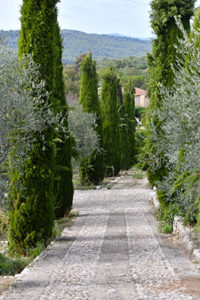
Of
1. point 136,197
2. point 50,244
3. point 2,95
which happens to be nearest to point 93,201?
point 136,197

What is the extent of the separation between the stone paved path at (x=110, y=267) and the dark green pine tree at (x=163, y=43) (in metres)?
2.13

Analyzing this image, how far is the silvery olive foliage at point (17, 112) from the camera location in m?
6.21

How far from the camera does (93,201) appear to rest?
14562 millimetres

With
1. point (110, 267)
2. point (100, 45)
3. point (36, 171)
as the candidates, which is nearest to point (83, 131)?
point (36, 171)

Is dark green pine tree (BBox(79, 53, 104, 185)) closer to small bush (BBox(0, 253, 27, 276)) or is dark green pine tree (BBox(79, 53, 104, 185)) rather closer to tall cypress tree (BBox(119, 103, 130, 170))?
tall cypress tree (BBox(119, 103, 130, 170))

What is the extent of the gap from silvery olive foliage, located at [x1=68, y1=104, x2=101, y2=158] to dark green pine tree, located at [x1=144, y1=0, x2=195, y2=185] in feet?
22.7

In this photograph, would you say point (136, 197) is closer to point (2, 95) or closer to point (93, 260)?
point (93, 260)

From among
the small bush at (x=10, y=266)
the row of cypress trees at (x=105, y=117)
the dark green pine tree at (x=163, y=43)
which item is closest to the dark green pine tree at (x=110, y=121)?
the row of cypress trees at (x=105, y=117)

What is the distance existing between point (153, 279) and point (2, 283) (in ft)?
6.70

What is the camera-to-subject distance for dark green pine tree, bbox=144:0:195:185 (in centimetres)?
1033

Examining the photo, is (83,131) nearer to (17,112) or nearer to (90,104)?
(90,104)

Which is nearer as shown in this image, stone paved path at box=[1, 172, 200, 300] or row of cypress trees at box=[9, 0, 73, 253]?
stone paved path at box=[1, 172, 200, 300]

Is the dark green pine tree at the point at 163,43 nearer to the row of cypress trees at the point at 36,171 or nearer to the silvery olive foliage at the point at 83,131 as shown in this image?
the row of cypress trees at the point at 36,171

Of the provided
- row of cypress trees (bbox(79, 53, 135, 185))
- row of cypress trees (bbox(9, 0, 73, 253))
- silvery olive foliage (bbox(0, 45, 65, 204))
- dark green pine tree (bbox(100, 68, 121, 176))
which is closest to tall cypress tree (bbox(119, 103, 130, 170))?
row of cypress trees (bbox(79, 53, 135, 185))
